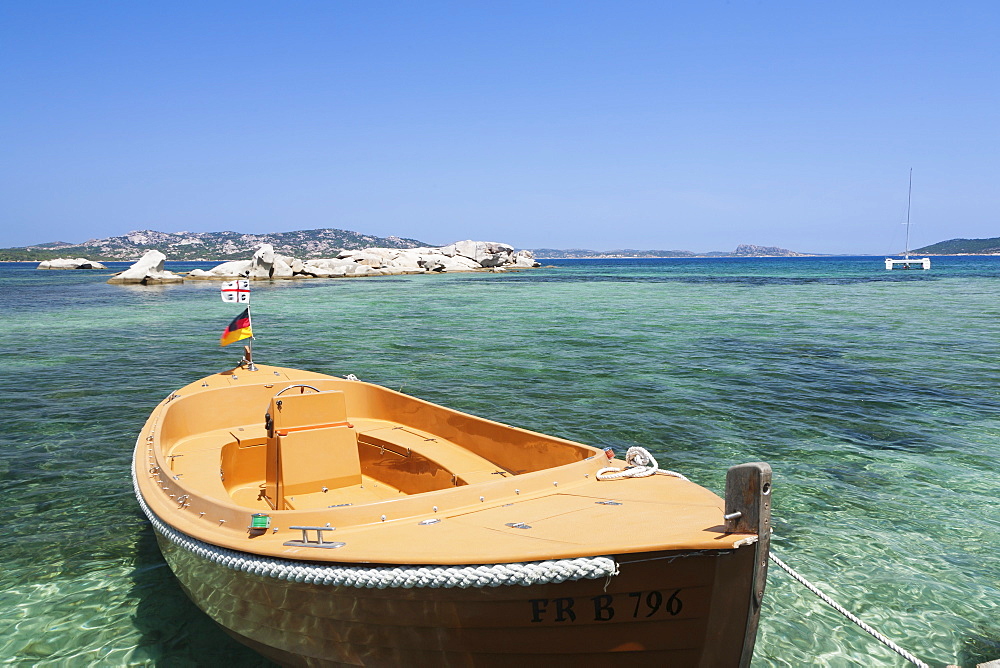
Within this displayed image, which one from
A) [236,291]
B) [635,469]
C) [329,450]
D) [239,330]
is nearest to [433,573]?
[635,469]

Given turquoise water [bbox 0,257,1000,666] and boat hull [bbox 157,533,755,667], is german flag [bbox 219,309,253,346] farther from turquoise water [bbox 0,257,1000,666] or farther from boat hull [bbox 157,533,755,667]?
boat hull [bbox 157,533,755,667]

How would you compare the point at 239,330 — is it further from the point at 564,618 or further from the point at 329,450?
the point at 564,618

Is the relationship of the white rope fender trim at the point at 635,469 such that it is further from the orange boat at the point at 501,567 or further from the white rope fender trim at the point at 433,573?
the white rope fender trim at the point at 433,573

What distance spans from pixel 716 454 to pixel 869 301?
34916mm

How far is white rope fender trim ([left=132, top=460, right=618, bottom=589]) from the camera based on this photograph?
3541mm

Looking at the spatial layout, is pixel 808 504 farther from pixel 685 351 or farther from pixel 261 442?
pixel 685 351

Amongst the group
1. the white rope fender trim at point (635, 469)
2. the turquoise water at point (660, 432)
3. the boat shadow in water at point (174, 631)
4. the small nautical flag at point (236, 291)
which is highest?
the small nautical flag at point (236, 291)

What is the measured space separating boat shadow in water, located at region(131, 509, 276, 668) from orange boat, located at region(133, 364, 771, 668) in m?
0.36

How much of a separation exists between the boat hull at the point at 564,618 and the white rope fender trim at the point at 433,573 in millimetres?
115

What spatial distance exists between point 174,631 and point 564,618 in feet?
13.9

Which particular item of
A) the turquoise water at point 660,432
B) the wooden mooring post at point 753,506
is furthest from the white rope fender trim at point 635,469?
the turquoise water at point 660,432

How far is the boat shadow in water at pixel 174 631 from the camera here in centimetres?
554

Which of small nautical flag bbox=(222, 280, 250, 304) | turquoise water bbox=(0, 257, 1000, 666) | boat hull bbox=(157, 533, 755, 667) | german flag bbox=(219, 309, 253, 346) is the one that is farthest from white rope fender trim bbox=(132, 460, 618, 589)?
small nautical flag bbox=(222, 280, 250, 304)

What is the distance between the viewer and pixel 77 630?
5.93 m
